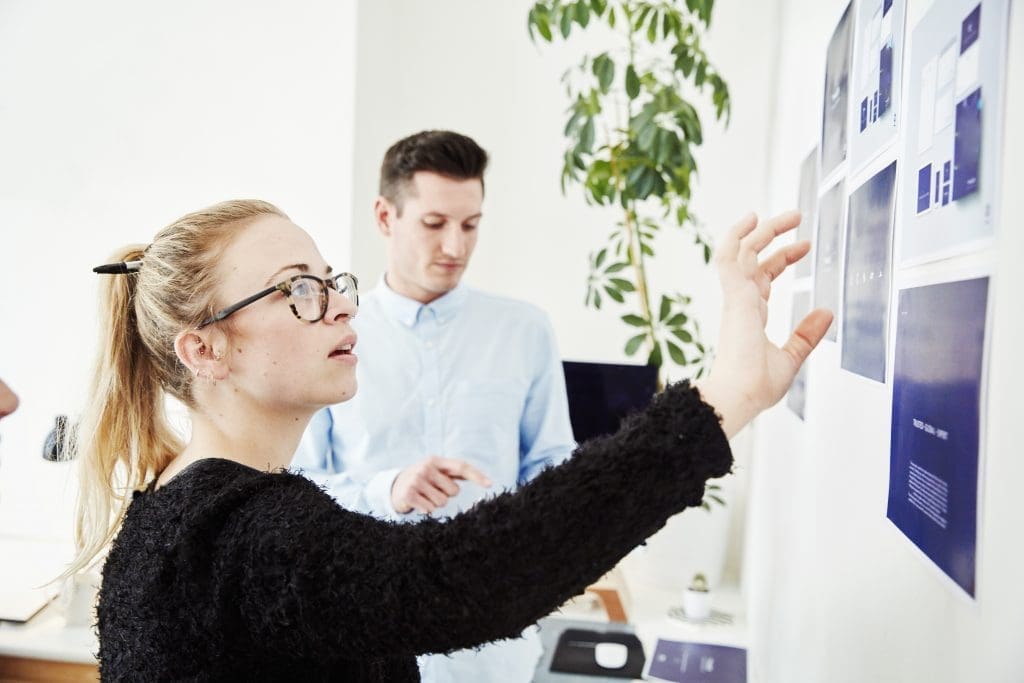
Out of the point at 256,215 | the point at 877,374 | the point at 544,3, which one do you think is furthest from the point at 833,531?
the point at 544,3

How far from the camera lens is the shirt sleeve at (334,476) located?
1.55 m

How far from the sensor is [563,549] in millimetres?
759

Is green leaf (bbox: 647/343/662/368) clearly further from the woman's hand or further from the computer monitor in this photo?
the woman's hand

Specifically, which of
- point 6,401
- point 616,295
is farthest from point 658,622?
point 6,401

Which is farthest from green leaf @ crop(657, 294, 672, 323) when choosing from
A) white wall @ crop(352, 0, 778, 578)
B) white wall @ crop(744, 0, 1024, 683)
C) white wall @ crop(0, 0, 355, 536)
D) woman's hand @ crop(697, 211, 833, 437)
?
woman's hand @ crop(697, 211, 833, 437)

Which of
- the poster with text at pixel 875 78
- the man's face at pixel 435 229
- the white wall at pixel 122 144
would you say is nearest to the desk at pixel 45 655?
the white wall at pixel 122 144

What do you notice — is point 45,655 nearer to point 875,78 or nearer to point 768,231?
point 768,231

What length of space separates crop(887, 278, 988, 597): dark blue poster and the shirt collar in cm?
129

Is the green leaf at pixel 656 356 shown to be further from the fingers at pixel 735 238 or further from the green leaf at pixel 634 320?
the fingers at pixel 735 238

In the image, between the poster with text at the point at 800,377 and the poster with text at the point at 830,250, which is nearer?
the poster with text at the point at 830,250

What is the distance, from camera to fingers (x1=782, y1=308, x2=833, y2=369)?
88 cm

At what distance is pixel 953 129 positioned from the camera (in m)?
0.71

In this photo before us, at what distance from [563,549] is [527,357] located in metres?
1.32

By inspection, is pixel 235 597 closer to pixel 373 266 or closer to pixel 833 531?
pixel 833 531
